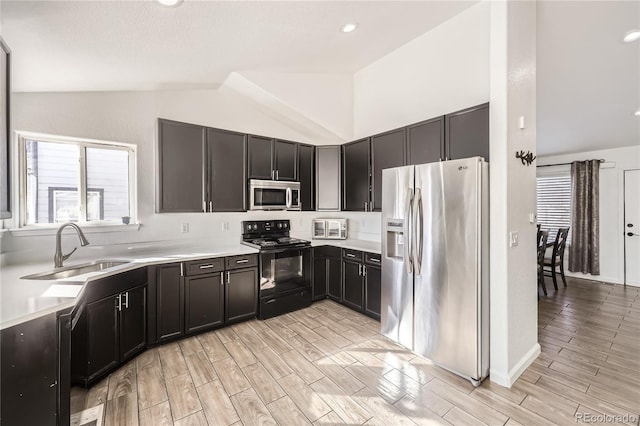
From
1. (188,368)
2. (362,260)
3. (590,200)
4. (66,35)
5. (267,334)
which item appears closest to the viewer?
(66,35)

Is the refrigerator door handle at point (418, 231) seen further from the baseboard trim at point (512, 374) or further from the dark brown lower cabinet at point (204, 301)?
the dark brown lower cabinet at point (204, 301)

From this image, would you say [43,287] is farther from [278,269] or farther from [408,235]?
[408,235]

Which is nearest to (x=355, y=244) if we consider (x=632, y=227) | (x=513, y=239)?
(x=513, y=239)

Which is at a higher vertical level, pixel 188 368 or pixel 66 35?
pixel 66 35

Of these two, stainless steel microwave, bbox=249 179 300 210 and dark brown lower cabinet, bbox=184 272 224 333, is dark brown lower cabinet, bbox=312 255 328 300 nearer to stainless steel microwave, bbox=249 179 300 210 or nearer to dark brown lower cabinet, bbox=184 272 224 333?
stainless steel microwave, bbox=249 179 300 210

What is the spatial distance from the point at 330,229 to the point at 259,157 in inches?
60.4

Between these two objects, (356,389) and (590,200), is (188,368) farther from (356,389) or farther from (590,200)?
(590,200)

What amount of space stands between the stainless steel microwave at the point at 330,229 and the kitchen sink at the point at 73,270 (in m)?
2.48

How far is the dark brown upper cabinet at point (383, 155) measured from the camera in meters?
3.20

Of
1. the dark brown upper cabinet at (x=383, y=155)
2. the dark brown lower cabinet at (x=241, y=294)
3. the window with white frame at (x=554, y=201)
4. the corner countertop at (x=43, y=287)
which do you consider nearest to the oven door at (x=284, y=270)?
the dark brown lower cabinet at (x=241, y=294)

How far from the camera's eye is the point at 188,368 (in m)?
2.29

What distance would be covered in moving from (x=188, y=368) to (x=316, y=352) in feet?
3.74

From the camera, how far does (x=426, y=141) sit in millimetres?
2889

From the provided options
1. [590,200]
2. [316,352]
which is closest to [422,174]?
[316,352]
